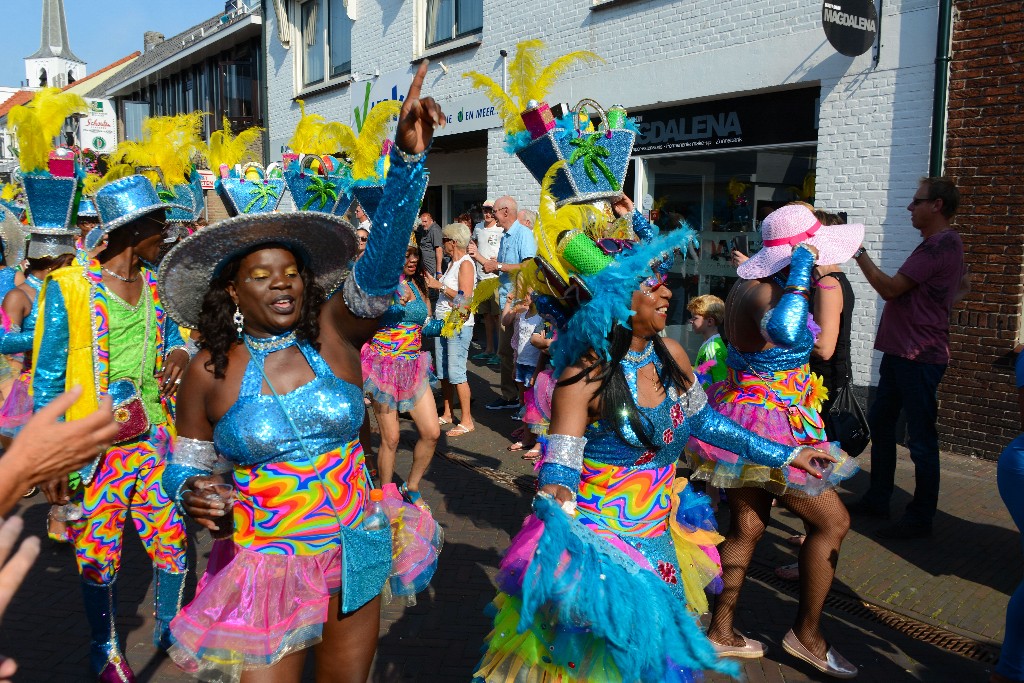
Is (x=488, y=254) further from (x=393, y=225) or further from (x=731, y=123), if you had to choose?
(x=393, y=225)

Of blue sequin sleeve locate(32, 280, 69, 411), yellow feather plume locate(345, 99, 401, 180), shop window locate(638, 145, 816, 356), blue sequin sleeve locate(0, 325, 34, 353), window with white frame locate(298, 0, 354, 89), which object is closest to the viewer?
blue sequin sleeve locate(32, 280, 69, 411)

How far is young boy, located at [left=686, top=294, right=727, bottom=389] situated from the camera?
4953 mm

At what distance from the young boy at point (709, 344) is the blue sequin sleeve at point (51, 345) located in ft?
10.3

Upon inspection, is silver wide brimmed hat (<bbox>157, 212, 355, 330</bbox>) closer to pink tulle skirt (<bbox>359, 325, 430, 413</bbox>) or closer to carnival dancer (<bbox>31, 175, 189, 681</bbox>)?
carnival dancer (<bbox>31, 175, 189, 681</bbox>)

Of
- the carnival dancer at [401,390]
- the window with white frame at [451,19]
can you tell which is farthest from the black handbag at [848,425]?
the window with white frame at [451,19]

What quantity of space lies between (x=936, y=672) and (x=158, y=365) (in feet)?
12.9

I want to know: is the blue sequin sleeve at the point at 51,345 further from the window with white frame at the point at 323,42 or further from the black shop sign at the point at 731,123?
the window with white frame at the point at 323,42

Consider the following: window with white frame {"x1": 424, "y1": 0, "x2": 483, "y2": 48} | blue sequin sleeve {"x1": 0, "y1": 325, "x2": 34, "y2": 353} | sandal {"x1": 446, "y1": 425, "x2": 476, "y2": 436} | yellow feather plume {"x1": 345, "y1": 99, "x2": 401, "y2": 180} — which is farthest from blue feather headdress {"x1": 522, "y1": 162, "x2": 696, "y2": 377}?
window with white frame {"x1": 424, "y1": 0, "x2": 483, "y2": 48}

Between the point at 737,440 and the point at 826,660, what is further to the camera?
the point at 826,660

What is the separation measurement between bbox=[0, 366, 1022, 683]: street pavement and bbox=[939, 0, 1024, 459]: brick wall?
3.03 feet

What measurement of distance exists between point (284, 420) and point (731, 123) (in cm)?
746

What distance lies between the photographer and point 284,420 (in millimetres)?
2357

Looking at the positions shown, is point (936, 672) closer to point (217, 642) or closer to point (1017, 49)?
point (217, 642)

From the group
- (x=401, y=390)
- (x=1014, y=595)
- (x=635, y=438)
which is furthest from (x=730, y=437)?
(x=401, y=390)
